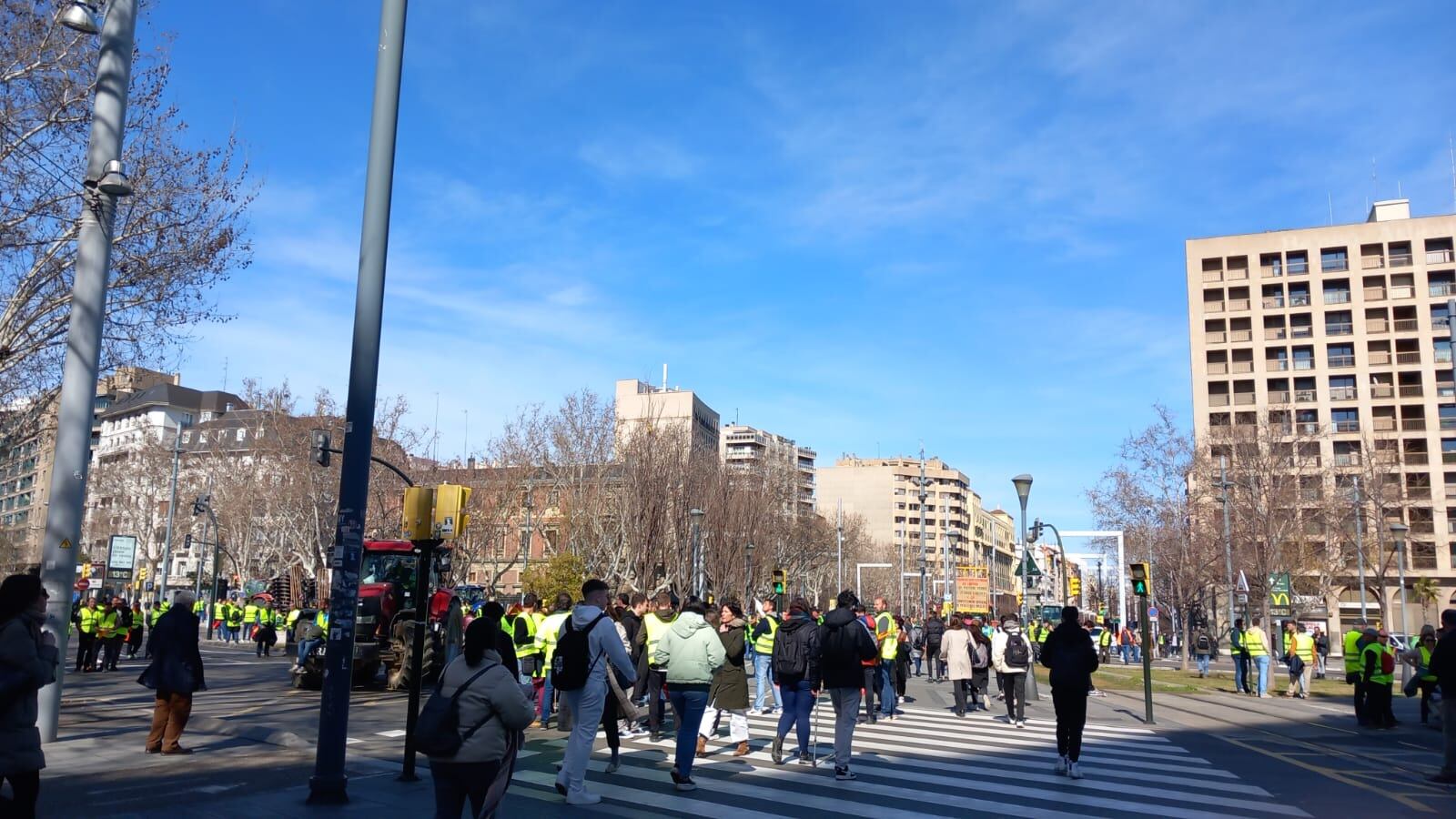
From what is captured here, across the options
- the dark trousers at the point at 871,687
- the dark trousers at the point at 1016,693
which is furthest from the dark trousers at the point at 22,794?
the dark trousers at the point at 1016,693

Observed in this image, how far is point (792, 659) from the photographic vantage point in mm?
11398

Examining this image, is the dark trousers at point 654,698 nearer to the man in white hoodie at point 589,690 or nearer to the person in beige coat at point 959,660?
the man in white hoodie at point 589,690

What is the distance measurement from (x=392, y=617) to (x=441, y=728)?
15.7 meters

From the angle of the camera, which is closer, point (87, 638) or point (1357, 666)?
point (1357, 666)

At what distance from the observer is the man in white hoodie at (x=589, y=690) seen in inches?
357

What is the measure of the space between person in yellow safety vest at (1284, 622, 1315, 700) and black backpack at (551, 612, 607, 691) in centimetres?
2026

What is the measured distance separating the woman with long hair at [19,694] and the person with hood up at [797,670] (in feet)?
23.5

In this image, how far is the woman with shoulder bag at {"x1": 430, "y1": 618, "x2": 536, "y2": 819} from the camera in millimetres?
5766

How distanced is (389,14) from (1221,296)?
3128 inches

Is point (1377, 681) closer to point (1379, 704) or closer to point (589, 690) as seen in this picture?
point (1379, 704)

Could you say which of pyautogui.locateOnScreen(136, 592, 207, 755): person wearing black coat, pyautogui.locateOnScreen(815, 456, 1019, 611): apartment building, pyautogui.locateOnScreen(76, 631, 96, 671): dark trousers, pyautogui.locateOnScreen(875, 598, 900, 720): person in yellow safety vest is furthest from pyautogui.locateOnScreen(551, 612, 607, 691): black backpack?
pyautogui.locateOnScreen(815, 456, 1019, 611): apartment building

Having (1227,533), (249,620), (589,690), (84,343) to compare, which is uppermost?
(84,343)

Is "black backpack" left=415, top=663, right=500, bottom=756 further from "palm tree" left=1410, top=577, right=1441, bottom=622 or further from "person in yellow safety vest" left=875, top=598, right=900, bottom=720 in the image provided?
"palm tree" left=1410, top=577, right=1441, bottom=622

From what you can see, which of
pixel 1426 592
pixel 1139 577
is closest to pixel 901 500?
pixel 1426 592
